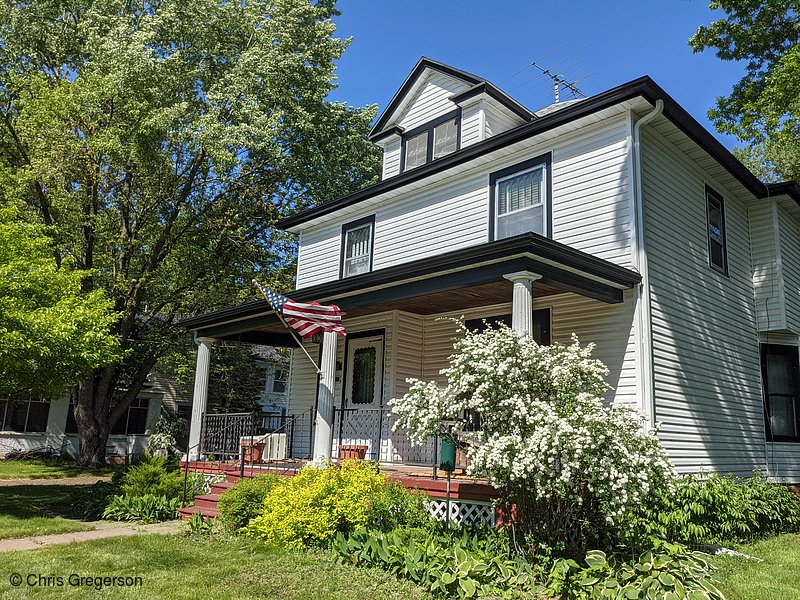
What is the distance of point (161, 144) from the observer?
68.6 ft

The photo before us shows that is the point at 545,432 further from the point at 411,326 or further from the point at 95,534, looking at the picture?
the point at 411,326

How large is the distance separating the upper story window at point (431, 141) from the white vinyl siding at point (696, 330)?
17.2 feet

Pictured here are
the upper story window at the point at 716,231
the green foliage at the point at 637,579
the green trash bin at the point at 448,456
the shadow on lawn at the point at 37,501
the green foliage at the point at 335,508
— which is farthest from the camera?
the upper story window at the point at 716,231

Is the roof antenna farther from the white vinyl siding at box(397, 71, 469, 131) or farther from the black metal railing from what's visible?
the black metal railing

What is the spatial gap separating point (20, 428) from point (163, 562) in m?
22.8

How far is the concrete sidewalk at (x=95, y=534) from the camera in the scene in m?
8.48

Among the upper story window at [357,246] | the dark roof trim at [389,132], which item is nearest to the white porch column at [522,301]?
the upper story window at [357,246]

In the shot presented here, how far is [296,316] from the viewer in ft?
35.5

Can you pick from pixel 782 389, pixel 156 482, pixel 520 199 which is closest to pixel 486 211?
pixel 520 199

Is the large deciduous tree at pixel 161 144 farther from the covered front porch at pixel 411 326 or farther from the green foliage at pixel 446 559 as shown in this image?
the green foliage at pixel 446 559

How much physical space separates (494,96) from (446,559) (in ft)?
35.7

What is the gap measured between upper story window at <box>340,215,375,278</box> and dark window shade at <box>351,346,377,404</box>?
2.01 m

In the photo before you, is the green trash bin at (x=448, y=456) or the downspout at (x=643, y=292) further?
the downspout at (x=643, y=292)

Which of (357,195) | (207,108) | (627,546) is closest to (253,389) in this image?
(207,108)
